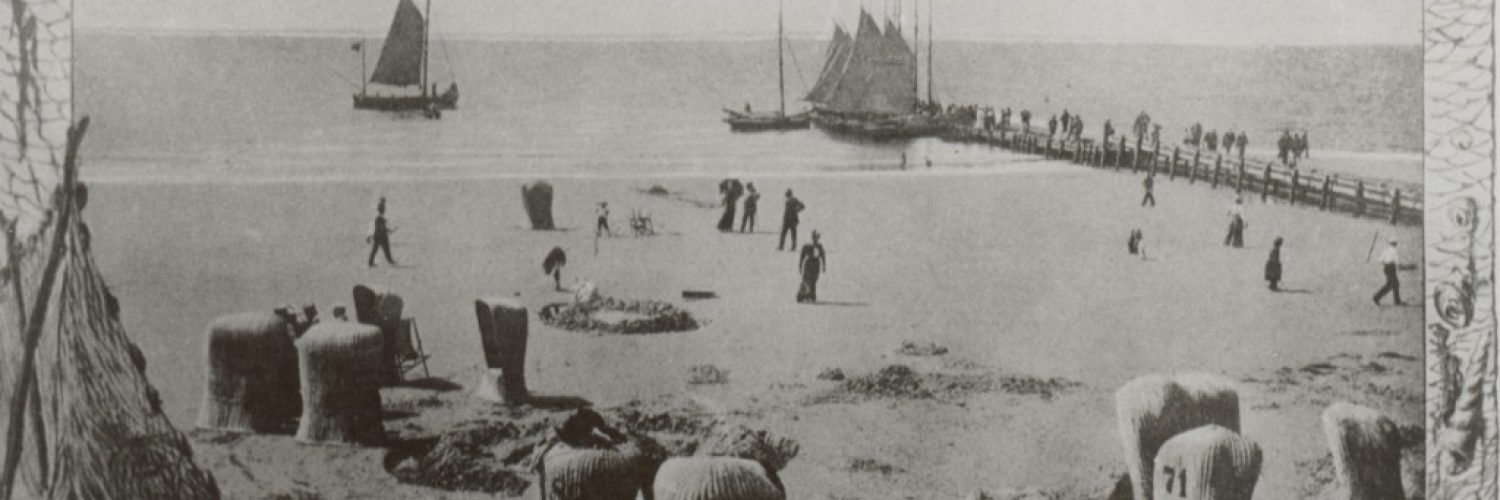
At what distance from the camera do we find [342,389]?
535 centimetres

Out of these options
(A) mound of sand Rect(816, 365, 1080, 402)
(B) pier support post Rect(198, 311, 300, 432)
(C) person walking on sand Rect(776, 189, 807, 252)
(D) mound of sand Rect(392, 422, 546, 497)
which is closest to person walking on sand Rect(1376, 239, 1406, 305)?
(A) mound of sand Rect(816, 365, 1080, 402)

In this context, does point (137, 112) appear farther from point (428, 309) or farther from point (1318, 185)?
point (1318, 185)

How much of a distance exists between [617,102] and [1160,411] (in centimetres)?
225

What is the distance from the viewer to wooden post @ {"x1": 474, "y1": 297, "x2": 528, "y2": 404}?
5430 mm

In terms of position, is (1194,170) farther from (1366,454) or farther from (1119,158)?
(1366,454)

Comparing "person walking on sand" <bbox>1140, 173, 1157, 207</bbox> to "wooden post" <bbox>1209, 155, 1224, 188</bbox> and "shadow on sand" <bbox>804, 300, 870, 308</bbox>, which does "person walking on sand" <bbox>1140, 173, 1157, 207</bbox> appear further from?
"shadow on sand" <bbox>804, 300, 870, 308</bbox>

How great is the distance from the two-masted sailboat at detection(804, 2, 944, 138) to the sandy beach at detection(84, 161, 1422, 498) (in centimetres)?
22

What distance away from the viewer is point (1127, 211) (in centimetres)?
584

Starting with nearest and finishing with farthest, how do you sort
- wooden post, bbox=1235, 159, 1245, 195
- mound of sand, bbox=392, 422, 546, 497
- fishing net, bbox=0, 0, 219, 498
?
fishing net, bbox=0, 0, 219, 498, mound of sand, bbox=392, 422, 546, 497, wooden post, bbox=1235, 159, 1245, 195

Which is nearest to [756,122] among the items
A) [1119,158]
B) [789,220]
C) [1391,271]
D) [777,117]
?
[777,117]

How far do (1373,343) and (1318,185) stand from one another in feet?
2.06

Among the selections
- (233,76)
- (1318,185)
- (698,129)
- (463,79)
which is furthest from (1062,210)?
(233,76)

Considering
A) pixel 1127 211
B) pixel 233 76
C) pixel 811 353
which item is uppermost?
pixel 233 76

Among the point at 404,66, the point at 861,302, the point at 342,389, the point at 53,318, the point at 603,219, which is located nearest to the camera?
the point at 53,318
